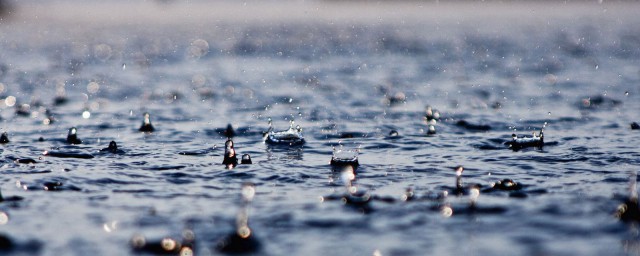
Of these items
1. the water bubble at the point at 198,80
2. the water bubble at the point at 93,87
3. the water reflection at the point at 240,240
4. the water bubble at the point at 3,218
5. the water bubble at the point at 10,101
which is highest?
the water bubble at the point at 198,80

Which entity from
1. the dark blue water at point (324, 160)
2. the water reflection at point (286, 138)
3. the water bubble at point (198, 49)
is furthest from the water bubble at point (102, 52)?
the water reflection at point (286, 138)

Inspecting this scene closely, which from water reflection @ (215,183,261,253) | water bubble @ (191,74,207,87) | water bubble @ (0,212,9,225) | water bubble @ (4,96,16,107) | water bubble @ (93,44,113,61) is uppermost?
water bubble @ (93,44,113,61)

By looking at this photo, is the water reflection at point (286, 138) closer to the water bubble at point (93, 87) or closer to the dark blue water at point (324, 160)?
the dark blue water at point (324, 160)

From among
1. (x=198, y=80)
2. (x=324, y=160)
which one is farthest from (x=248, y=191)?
(x=198, y=80)

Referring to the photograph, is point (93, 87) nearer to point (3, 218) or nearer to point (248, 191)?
point (248, 191)

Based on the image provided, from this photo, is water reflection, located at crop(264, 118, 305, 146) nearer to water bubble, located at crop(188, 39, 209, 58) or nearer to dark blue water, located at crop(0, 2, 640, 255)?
dark blue water, located at crop(0, 2, 640, 255)

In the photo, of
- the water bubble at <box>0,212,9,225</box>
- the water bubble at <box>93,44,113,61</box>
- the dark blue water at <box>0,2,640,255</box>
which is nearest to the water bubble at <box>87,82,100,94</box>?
the dark blue water at <box>0,2,640,255</box>

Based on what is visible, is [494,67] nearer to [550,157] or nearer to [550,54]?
[550,54]

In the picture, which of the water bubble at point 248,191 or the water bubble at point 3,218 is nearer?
the water bubble at point 3,218

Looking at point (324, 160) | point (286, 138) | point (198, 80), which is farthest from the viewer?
point (198, 80)

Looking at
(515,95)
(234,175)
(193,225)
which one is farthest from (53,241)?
(515,95)
